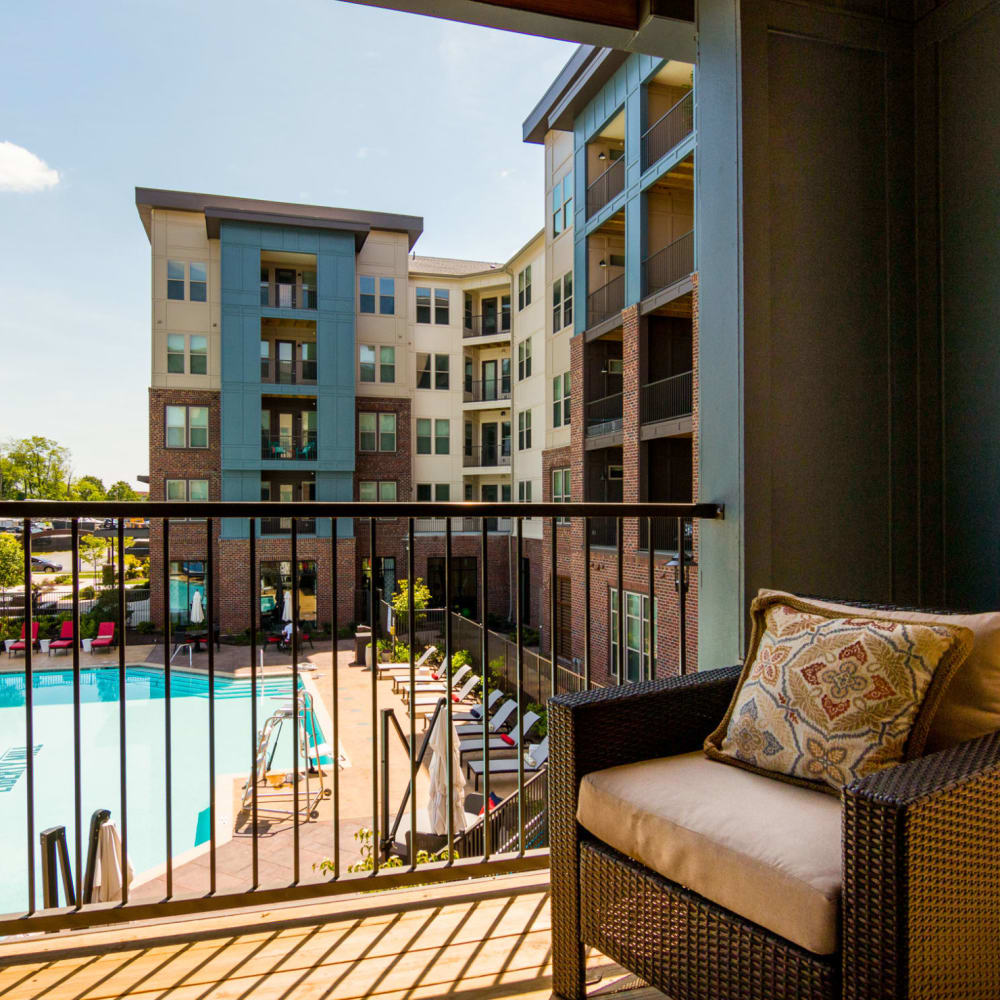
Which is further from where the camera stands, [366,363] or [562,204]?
[366,363]

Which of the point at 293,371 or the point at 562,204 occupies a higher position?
the point at 562,204

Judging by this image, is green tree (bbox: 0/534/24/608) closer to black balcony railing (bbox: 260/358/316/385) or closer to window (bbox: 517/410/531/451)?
black balcony railing (bbox: 260/358/316/385)

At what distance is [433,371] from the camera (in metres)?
19.3

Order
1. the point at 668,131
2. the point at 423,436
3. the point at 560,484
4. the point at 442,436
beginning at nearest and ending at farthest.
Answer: the point at 668,131 < the point at 560,484 < the point at 423,436 < the point at 442,436

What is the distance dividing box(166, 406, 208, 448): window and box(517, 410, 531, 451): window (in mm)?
7249

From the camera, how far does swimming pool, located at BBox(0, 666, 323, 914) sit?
7.94 meters

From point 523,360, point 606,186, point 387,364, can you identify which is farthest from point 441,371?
point 606,186

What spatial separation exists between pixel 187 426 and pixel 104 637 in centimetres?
489

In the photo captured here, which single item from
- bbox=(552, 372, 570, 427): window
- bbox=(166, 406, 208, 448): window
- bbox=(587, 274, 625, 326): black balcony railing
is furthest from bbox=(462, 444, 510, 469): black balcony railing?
bbox=(587, 274, 625, 326): black balcony railing

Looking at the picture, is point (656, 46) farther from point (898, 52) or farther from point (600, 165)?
point (600, 165)

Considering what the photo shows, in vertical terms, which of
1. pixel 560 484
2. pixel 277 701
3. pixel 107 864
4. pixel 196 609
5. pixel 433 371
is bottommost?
pixel 277 701

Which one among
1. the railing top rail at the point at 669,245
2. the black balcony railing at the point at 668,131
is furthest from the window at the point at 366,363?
the black balcony railing at the point at 668,131

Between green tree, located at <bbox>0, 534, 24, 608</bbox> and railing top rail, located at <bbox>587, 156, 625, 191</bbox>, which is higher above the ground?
railing top rail, located at <bbox>587, 156, 625, 191</bbox>

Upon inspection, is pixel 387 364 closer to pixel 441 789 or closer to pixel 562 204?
pixel 562 204
